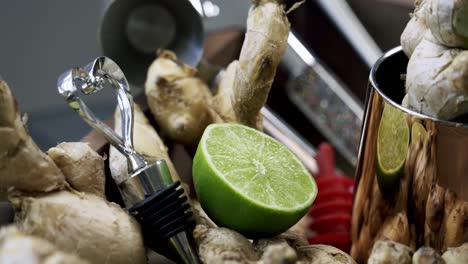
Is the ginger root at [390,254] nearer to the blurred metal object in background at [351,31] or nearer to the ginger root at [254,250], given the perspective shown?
the ginger root at [254,250]

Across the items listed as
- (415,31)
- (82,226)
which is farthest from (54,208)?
(415,31)

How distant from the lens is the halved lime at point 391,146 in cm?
52

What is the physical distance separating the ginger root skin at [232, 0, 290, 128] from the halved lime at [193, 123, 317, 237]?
0.05 metres

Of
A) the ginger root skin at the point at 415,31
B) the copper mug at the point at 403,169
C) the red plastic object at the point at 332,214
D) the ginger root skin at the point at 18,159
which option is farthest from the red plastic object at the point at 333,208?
the ginger root skin at the point at 18,159

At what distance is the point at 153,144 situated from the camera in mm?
621

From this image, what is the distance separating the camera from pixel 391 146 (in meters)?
0.54

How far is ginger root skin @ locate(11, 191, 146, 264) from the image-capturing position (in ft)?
1.47

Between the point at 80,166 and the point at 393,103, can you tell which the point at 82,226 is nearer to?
the point at 80,166

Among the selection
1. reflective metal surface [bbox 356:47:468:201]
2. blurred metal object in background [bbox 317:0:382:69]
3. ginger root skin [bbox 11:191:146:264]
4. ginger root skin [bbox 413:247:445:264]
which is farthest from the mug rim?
blurred metal object in background [bbox 317:0:382:69]

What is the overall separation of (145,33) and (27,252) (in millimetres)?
476

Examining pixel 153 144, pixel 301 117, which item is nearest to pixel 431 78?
pixel 153 144

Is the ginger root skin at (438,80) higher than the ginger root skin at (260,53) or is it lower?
lower

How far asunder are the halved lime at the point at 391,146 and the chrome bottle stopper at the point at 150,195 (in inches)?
6.8

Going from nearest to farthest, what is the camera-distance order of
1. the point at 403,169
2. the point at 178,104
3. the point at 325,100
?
the point at 403,169 → the point at 178,104 → the point at 325,100
